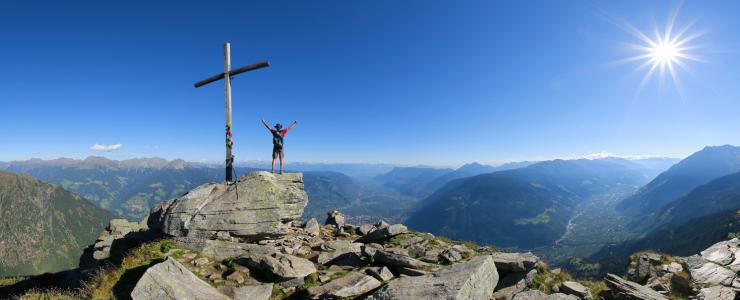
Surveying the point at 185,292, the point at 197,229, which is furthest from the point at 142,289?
the point at 197,229

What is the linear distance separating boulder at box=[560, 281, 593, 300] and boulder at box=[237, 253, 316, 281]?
35.7ft

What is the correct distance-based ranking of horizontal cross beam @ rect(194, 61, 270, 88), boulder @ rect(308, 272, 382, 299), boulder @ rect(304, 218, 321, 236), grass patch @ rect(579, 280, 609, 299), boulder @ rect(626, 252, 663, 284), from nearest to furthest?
boulder @ rect(308, 272, 382, 299), grass patch @ rect(579, 280, 609, 299), boulder @ rect(626, 252, 663, 284), horizontal cross beam @ rect(194, 61, 270, 88), boulder @ rect(304, 218, 321, 236)

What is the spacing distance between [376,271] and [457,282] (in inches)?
147

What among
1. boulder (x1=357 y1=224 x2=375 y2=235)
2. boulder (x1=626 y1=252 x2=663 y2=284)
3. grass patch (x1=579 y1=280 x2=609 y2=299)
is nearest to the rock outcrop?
grass patch (x1=579 y1=280 x2=609 y2=299)

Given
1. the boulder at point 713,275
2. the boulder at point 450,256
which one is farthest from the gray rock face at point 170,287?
the boulder at point 713,275

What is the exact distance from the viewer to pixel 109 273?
1226 centimetres

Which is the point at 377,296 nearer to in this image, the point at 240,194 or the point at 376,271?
the point at 376,271

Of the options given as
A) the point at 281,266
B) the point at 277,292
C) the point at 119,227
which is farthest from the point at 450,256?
the point at 119,227

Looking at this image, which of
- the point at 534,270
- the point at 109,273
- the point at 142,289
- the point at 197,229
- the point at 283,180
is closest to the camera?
the point at 142,289

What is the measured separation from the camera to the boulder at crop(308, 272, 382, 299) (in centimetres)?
1120

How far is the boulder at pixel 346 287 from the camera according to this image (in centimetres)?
1120

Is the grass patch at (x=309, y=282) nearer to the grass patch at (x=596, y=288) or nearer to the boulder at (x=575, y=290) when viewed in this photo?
the boulder at (x=575, y=290)

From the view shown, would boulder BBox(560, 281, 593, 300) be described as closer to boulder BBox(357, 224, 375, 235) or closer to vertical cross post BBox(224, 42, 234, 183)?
boulder BBox(357, 224, 375, 235)

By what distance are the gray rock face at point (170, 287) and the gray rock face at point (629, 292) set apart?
1551 centimetres
